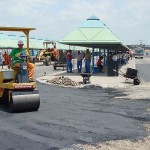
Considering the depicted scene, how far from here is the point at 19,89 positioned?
36.4 ft

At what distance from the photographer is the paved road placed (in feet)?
26.3

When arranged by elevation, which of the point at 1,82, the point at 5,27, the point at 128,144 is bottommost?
the point at 128,144

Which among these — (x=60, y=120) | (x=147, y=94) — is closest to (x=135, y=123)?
(x=60, y=120)

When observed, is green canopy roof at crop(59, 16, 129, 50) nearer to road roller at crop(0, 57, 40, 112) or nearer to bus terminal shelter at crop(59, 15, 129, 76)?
bus terminal shelter at crop(59, 15, 129, 76)

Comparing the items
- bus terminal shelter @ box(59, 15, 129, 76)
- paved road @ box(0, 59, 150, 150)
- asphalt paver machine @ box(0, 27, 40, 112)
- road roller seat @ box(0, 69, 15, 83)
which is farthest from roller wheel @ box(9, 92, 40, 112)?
bus terminal shelter @ box(59, 15, 129, 76)

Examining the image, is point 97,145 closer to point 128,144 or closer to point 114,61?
point 128,144

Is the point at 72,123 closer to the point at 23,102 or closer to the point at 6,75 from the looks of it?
the point at 23,102

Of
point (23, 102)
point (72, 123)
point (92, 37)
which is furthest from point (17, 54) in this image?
point (92, 37)

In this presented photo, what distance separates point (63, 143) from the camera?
7777 mm

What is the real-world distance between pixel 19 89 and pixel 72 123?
216cm

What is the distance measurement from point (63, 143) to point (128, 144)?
52.0 inches

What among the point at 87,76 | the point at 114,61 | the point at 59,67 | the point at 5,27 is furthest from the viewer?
the point at 59,67

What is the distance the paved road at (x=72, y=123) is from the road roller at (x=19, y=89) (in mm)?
238

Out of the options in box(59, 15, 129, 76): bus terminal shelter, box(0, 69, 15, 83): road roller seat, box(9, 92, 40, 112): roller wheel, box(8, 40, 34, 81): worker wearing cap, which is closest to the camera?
box(9, 92, 40, 112): roller wheel
